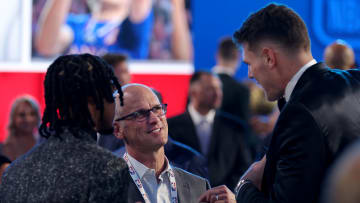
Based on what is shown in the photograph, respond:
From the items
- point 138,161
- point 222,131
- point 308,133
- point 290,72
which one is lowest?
point 222,131

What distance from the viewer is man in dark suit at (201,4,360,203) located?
2.04 m

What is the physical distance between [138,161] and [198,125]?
2.30 metres

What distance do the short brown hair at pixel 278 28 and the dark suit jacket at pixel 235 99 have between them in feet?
9.87

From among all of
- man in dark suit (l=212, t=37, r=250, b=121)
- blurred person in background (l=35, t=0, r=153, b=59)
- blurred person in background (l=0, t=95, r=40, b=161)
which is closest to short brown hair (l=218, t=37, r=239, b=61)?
man in dark suit (l=212, t=37, r=250, b=121)

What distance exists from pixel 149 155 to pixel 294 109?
32.5 inches

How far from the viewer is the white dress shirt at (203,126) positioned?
16.0 feet

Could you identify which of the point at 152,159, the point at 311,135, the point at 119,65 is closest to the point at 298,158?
the point at 311,135

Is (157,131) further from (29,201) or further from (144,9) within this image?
(144,9)

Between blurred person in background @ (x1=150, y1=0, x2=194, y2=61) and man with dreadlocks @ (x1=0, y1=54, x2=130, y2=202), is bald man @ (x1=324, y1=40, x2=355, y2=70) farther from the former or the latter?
blurred person in background @ (x1=150, y1=0, x2=194, y2=61)

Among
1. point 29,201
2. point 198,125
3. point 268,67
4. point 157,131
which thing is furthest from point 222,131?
point 29,201

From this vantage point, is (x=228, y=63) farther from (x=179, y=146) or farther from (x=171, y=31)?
(x=179, y=146)

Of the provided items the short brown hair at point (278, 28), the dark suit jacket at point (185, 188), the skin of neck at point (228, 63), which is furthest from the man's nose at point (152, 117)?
the skin of neck at point (228, 63)

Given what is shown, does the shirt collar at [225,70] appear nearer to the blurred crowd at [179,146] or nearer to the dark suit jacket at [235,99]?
the dark suit jacket at [235,99]

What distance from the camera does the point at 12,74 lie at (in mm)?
6367
